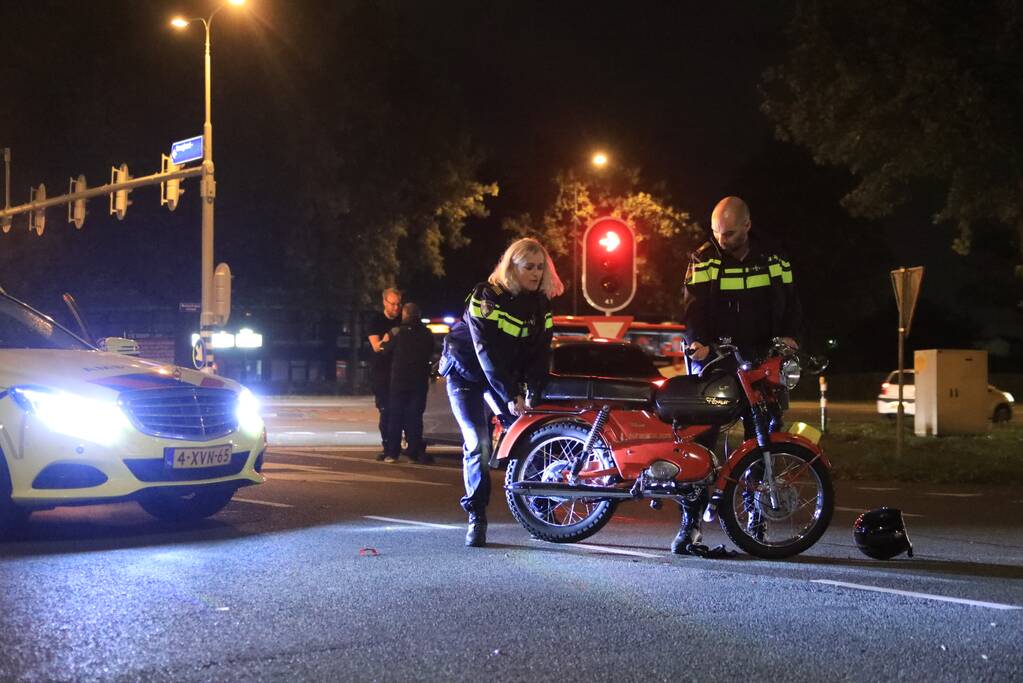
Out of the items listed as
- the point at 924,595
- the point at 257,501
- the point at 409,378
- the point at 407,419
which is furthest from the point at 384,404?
the point at 924,595

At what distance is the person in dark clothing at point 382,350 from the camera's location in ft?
50.6

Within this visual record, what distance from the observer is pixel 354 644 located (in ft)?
16.6

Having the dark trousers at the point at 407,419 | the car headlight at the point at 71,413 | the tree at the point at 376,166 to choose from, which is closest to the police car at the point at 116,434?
the car headlight at the point at 71,413

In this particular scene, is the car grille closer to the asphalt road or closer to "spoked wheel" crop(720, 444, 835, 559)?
the asphalt road

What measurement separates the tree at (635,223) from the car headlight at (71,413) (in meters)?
34.8

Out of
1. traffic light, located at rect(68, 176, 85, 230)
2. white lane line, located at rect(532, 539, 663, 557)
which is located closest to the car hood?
white lane line, located at rect(532, 539, 663, 557)

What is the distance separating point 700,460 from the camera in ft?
23.9

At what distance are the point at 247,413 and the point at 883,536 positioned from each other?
4.28 meters

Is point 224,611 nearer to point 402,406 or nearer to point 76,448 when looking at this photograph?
point 76,448

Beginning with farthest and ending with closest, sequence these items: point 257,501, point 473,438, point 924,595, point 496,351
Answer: point 257,501 → point 473,438 → point 496,351 → point 924,595

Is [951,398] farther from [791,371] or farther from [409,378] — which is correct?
[791,371]

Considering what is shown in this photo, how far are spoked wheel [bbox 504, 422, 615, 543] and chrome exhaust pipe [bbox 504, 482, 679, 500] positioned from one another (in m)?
0.06

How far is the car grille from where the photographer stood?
320 inches

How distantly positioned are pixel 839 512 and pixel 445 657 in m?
5.89
